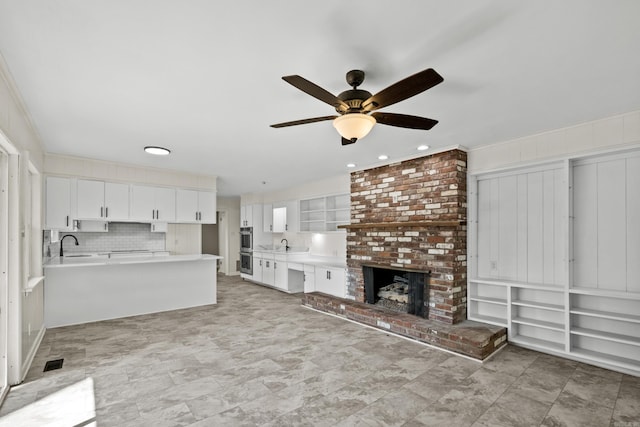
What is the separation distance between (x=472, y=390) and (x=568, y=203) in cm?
225

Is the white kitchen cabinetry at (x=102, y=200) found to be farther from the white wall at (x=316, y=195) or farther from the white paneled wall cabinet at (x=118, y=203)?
the white wall at (x=316, y=195)

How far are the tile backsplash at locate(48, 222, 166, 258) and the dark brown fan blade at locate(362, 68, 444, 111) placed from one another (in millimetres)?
5857

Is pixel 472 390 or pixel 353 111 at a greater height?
pixel 353 111

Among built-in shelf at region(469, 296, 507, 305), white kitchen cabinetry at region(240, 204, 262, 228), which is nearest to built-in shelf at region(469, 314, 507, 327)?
built-in shelf at region(469, 296, 507, 305)

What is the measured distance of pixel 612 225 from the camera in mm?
3385

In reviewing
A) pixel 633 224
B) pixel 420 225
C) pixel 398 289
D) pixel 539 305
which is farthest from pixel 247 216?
pixel 633 224

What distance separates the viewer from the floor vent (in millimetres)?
3260

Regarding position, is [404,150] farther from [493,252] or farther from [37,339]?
[37,339]

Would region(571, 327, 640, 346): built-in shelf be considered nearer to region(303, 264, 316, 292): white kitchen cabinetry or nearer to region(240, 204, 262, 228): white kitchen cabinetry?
region(303, 264, 316, 292): white kitchen cabinetry

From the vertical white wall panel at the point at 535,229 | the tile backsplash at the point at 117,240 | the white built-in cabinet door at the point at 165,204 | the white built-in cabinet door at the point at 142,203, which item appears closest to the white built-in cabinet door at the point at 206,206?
the white built-in cabinet door at the point at 165,204

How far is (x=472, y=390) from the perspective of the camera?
2.83 m

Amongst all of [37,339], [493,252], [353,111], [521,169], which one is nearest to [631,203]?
[521,169]

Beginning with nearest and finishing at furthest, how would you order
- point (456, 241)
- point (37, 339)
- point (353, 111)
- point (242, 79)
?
point (353, 111) → point (242, 79) → point (37, 339) → point (456, 241)

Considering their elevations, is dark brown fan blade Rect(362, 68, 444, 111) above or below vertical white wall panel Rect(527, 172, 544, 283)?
above
